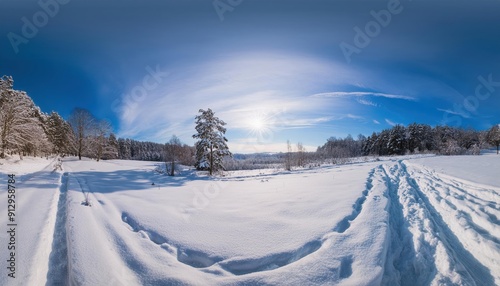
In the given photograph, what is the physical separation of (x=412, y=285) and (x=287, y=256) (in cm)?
192

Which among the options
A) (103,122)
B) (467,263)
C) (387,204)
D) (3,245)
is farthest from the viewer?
(103,122)

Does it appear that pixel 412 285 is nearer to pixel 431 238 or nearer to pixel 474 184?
pixel 431 238

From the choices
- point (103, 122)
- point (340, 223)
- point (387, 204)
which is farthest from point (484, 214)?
point (103, 122)

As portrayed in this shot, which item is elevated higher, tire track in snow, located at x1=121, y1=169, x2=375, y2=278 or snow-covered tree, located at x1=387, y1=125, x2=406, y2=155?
snow-covered tree, located at x1=387, y1=125, x2=406, y2=155

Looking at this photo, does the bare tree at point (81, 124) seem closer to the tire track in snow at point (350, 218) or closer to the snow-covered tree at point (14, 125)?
the snow-covered tree at point (14, 125)

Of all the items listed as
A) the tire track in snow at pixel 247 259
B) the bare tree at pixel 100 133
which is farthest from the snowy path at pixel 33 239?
the bare tree at pixel 100 133

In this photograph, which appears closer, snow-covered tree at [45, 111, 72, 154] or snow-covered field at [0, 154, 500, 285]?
snow-covered field at [0, 154, 500, 285]

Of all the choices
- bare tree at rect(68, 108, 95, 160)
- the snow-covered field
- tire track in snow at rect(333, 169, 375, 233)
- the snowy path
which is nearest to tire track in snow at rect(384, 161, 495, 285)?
the snow-covered field

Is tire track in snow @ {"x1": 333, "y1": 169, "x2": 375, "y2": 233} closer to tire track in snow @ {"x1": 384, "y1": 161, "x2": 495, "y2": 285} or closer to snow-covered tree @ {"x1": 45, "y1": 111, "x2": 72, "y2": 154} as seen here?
tire track in snow @ {"x1": 384, "y1": 161, "x2": 495, "y2": 285}

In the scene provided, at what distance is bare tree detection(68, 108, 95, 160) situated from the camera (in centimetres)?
3478

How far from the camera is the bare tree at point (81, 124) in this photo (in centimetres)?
3478

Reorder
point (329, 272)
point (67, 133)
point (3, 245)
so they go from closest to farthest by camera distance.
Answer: point (329, 272) → point (3, 245) → point (67, 133)

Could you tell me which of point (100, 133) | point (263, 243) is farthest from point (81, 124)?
point (263, 243)

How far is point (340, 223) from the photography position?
16.5 feet
